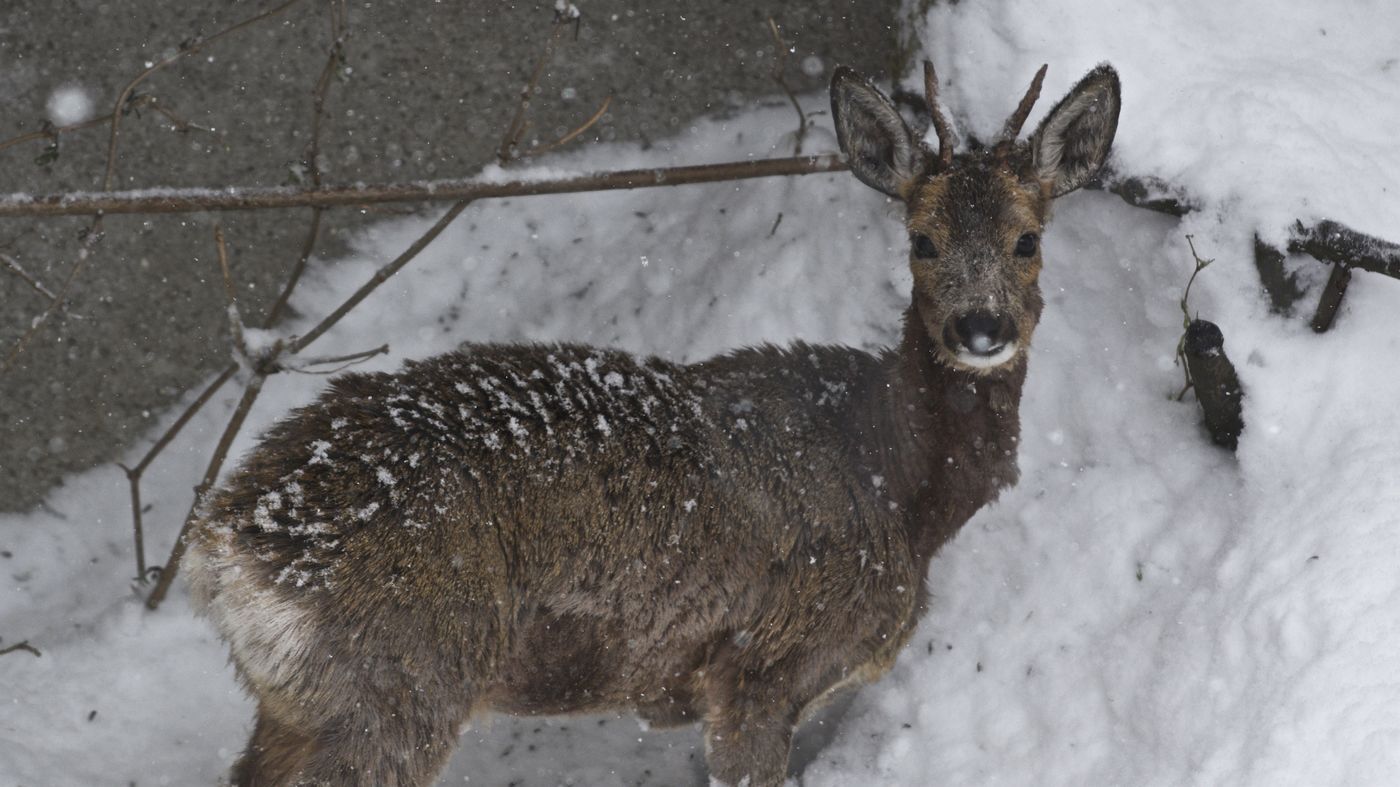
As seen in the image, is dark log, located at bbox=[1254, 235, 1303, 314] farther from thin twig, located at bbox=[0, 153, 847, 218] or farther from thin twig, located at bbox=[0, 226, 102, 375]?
thin twig, located at bbox=[0, 226, 102, 375]

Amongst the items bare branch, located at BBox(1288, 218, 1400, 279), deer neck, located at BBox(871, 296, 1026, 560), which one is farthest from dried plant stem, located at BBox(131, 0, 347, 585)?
bare branch, located at BBox(1288, 218, 1400, 279)

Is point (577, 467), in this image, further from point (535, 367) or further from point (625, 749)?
point (625, 749)

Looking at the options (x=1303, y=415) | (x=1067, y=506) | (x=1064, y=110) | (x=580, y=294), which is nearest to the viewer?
(x=1064, y=110)

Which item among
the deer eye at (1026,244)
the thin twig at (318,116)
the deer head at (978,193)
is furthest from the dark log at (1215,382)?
the thin twig at (318,116)

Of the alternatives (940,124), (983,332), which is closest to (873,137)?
(940,124)

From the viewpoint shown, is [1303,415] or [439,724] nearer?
[439,724]

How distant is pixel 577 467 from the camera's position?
4.45 meters

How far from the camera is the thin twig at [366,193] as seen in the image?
15.5 ft

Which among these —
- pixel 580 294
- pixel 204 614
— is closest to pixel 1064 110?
pixel 580 294

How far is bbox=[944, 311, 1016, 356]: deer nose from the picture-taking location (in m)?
4.30

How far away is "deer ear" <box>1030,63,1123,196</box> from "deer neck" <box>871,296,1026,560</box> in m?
0.75

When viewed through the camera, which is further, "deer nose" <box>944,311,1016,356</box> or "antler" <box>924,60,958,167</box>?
"antler" <box>924,60,958,167</box>

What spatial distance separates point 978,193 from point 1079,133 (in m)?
0.55

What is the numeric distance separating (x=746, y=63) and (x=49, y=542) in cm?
434
